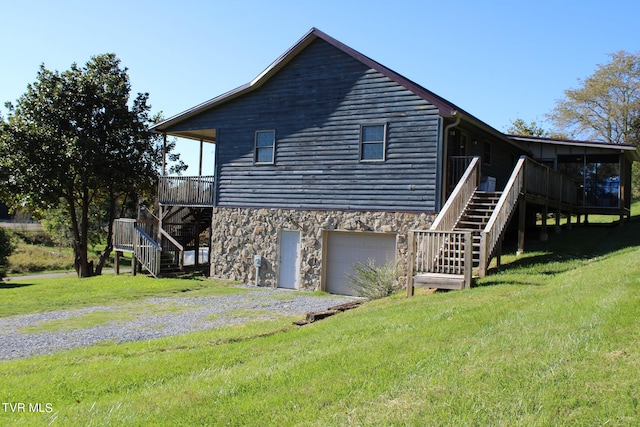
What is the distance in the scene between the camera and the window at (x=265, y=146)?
59.2 ft

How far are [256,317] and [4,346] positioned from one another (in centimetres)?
470

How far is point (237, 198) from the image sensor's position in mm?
18844

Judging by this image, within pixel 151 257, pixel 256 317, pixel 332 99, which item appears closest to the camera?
pixel 256 317

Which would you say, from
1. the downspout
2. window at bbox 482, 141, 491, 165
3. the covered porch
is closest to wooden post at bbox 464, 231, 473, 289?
the downspout

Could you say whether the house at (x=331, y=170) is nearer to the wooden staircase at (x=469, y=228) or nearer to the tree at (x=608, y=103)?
the wooden staircase at (x=469, y=228)

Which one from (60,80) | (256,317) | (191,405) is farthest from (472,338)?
(60,80)

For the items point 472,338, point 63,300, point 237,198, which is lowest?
point 63,300

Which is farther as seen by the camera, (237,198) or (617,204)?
(617,204)

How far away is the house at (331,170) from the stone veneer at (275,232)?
35 mm

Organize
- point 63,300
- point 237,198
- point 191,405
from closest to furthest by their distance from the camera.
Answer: point 191,405, point 63,300, point 237,198

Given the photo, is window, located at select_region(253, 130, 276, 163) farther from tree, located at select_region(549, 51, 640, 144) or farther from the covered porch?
tree, located at select_region(549, 51, 640, 144)

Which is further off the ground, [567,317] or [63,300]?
[567,317]

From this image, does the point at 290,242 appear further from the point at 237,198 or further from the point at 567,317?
the point at 567,317

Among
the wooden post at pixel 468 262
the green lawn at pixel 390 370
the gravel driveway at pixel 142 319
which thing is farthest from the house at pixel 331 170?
the green lawn at pixel 390 370
